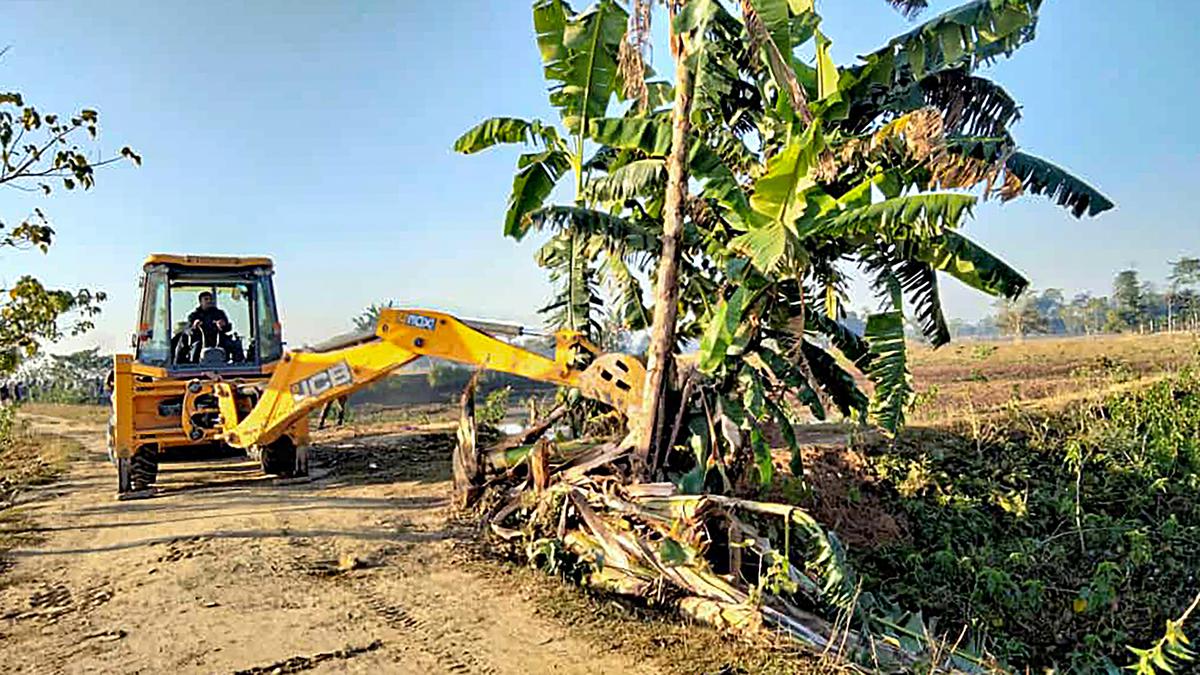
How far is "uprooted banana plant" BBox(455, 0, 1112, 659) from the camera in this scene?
5.85m

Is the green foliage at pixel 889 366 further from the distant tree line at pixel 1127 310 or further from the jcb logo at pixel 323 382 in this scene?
the distant tree line at pixel 1127 310

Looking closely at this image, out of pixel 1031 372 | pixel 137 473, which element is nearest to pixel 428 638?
pixel 137 473

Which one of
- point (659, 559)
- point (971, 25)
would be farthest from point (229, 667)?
point (971, 25)

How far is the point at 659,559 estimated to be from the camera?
5145 mm

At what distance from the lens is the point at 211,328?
9781mm

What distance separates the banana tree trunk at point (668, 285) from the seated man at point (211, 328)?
5.90m

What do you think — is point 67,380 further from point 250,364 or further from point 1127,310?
point 1127,310

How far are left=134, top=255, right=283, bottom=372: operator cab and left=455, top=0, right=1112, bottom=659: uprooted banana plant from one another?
3916 millimetres

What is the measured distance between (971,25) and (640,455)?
4574 mm

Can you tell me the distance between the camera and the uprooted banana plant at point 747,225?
5.85 meters

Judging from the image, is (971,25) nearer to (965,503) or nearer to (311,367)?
(965,503)

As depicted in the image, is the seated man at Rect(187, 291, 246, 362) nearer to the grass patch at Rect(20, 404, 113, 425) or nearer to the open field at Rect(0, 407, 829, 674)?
the open field at Rect(0, 407, 829, 674)

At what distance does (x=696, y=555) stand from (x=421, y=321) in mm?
3382

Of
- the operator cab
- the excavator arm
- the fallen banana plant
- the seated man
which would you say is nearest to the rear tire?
the operator cab
